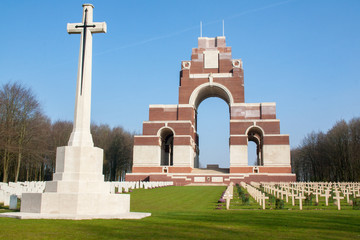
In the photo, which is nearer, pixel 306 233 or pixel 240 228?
pixel 306 233

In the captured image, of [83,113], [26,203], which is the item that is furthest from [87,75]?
[26,203]

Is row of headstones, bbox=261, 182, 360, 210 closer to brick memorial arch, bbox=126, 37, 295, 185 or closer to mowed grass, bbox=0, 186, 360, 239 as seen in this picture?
mowed grass, bbox=0, 186, 360, 239

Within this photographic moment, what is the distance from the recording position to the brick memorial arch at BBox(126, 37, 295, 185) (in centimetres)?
4319

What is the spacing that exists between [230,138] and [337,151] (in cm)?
1522

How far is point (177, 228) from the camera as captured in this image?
6496 mm

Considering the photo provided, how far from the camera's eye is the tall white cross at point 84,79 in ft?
30.5

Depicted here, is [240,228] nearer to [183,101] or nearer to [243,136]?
[243,136]

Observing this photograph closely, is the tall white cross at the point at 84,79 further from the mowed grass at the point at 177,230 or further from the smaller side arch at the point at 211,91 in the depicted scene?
the smaller side arch at the point at 211,91

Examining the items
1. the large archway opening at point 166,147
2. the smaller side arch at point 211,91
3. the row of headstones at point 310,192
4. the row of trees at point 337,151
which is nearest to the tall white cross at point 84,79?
the row of headstones at point 310,192

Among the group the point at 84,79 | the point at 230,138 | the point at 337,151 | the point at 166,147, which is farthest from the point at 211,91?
the point at 84,79

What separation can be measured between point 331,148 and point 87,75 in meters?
46.0

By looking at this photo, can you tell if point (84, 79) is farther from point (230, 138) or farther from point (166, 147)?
point (166, 147)

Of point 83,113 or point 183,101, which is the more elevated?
point 183,101

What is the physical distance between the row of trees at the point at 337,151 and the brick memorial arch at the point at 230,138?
27.5 feet
